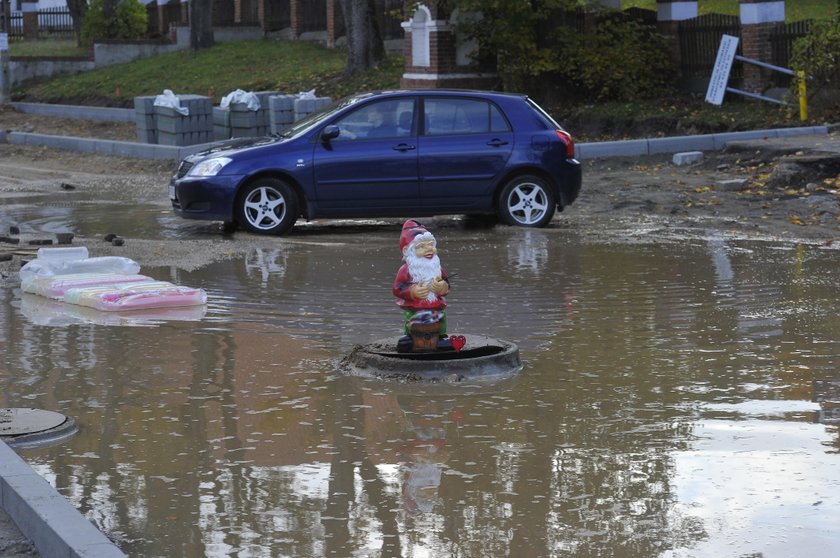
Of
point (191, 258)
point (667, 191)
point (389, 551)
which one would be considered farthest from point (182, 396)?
point (667, 191)

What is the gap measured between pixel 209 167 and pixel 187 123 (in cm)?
990

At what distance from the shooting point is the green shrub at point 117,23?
4428 cm

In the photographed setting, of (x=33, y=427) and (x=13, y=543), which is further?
(x=33, y=427)

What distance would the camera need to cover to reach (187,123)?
24.5m

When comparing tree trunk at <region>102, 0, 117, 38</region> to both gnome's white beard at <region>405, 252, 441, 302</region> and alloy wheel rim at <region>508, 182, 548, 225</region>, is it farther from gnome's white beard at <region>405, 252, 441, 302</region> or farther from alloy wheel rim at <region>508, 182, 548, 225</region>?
gnome's white beard at <region>405, 252, 441, 302</region>

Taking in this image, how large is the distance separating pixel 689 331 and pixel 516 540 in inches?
174

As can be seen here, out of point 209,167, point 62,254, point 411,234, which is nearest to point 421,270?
point 411,234

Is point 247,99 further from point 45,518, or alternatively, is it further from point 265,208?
point 45,518

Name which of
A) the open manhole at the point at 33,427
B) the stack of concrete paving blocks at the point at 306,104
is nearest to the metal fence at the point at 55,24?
the stack of concrete paving blocks at the point at 306,104

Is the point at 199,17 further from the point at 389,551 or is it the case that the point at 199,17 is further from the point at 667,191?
the point at 389,551

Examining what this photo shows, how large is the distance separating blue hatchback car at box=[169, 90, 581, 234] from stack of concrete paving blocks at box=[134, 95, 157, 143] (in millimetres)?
10074

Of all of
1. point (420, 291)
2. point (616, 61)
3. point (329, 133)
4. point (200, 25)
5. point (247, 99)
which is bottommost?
point (420, 291)

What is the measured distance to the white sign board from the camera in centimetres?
2586

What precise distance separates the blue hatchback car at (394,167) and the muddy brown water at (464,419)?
2650 millimetres
